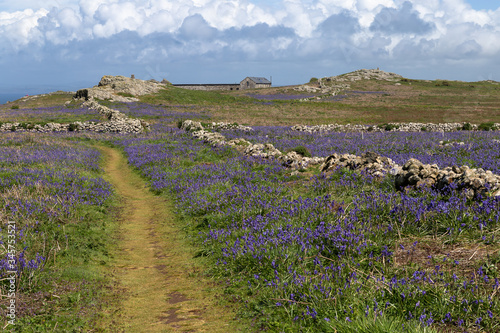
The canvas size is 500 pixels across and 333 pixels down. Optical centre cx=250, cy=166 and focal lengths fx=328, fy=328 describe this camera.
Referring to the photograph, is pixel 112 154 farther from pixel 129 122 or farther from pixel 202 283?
pixel 202 283

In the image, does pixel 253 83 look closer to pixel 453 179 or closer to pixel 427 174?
pixel 427 174

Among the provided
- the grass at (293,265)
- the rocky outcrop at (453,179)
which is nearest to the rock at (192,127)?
the grass at (293,265)

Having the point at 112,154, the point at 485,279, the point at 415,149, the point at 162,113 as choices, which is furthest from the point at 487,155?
the point at 162,113

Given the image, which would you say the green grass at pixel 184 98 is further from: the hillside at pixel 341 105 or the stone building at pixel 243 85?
the stone building at pixel 243 85

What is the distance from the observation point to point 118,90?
251 feet

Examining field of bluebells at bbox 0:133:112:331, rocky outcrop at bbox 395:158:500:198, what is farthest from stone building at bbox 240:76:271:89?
rocky outcrop at bbox 395:158:500:198

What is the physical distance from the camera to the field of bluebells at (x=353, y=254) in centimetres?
454

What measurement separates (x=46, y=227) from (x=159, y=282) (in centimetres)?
374

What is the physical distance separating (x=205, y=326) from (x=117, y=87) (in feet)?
267

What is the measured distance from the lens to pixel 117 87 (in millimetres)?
77625

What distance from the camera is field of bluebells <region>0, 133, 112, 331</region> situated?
573cm

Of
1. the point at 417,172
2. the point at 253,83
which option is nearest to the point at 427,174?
the point at 417,172

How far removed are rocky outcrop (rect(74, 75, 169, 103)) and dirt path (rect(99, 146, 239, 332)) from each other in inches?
2408

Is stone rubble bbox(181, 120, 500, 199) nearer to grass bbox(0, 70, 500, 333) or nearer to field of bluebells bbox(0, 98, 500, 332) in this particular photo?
field of bluebells bbox(0, 98, 500, 332)
